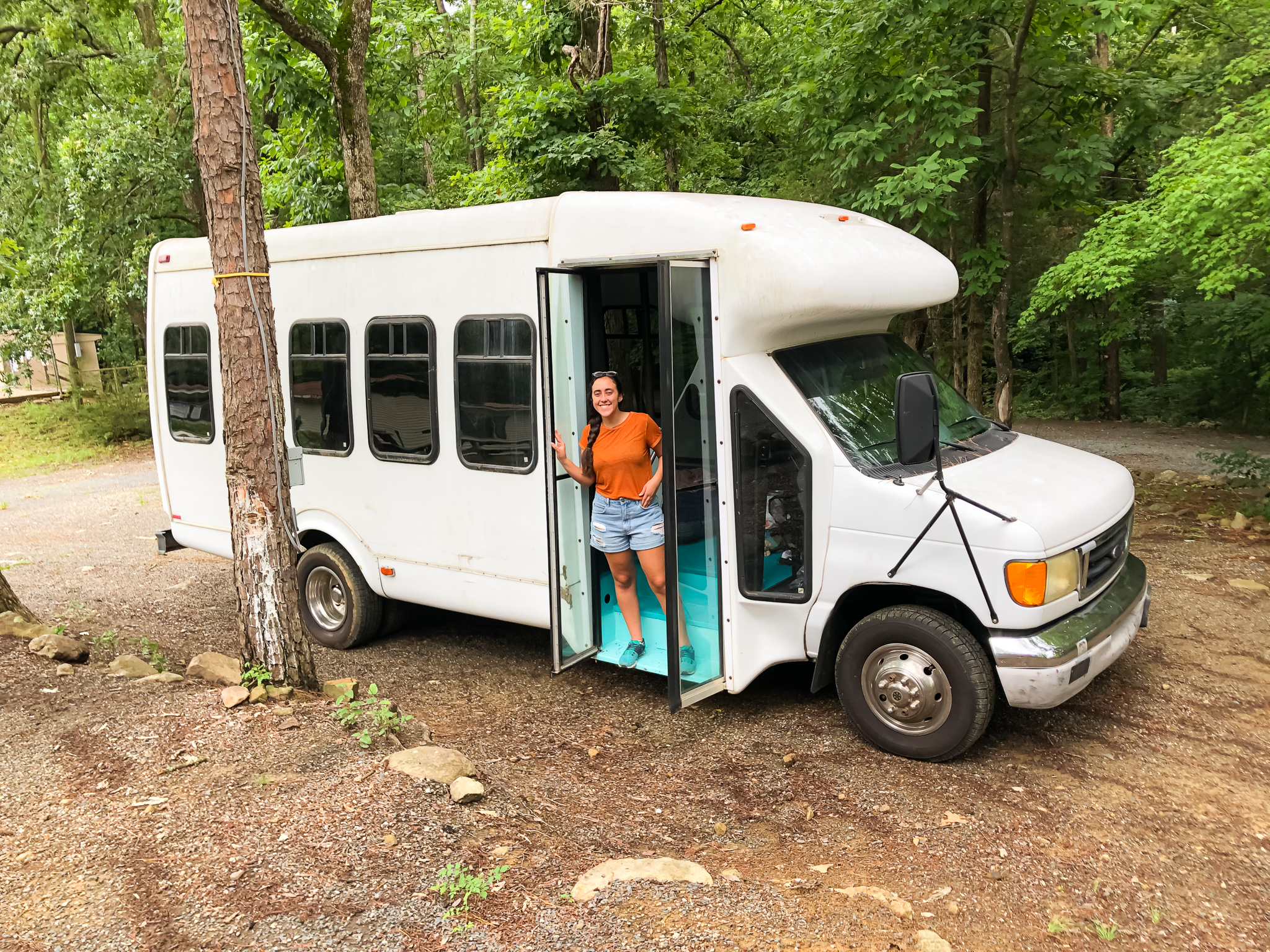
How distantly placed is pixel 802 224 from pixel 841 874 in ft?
11.1

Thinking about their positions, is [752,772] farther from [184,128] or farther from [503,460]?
[184,128]

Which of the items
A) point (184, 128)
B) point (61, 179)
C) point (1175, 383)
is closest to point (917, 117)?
point (1175, 383)

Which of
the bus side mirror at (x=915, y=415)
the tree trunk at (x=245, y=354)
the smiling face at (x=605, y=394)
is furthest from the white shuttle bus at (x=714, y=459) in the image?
the tree trunk at (x=245, y=354)

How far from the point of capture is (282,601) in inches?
215

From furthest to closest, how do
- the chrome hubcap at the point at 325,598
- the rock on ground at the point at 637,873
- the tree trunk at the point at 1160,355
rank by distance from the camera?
the tree trunk at the point at 1160,355
the chrome hubcap at the point at 325,598
the rock on ground at the point at 637,873

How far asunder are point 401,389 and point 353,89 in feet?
18.5

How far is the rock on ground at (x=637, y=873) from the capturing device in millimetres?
3705

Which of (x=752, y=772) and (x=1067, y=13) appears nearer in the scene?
(x=752, y=772)

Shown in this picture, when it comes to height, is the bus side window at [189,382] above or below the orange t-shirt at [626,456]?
above

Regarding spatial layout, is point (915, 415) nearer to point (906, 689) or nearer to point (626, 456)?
point (906, 689)

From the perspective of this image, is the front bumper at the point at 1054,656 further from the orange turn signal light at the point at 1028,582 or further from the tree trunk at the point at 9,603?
the tree trunk at the point at 9,603

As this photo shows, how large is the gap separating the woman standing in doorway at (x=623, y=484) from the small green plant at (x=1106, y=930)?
239 centimetres

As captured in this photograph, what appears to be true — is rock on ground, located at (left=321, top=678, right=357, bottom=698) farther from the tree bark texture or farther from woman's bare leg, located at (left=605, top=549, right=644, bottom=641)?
the tree bark texture

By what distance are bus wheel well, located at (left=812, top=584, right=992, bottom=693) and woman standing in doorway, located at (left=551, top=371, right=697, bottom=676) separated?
0.75 meters
